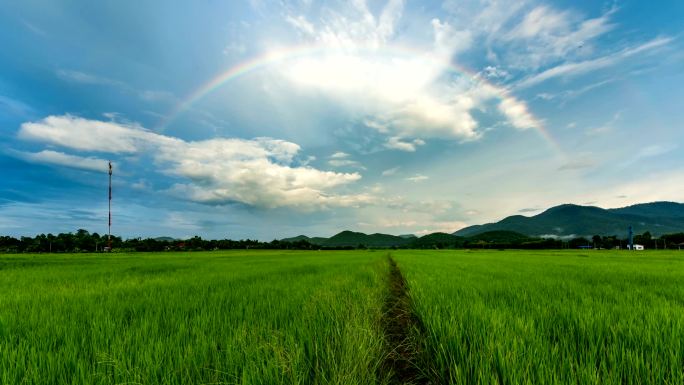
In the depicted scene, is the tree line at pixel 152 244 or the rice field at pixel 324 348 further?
the tree line at pixel 152 244

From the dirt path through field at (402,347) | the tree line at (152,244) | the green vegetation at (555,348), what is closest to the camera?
the green vegetation at (555,348)

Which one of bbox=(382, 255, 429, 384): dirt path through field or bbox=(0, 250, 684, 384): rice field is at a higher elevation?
bbox=(0, 250, 684, 384): rice field

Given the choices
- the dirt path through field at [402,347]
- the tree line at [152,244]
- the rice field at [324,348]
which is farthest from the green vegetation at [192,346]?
the tree line at [152,244]

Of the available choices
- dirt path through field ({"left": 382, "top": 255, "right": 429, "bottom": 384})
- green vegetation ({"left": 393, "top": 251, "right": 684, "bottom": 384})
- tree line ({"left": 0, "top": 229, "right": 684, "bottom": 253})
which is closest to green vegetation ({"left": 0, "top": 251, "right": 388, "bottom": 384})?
dirt path through field ({"left": 382, "top": 255, "right": 429, "bottom": 384})

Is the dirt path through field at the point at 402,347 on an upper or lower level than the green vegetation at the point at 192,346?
lower

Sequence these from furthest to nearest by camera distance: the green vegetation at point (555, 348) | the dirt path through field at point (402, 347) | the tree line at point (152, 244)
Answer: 1. the tree line at point (152, 244)
2. the dirt path through field at point (402, 347)
3. the green vegetation at point (555, 348)

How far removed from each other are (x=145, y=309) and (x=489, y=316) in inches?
181

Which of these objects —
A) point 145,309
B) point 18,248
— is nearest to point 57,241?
point 18,248

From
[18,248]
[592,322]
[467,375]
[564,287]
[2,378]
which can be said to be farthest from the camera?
[18,248]

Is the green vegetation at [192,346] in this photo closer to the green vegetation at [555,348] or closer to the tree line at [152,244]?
the green vegetation at [555,348]

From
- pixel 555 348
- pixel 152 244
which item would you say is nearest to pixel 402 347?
pixel 555 348

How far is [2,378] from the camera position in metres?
1.95

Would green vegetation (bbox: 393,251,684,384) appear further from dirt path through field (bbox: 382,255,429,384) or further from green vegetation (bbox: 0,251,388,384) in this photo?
green vegetation (bbox: 0,251,388,384)

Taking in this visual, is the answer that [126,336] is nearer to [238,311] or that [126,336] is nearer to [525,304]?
[238,311]
